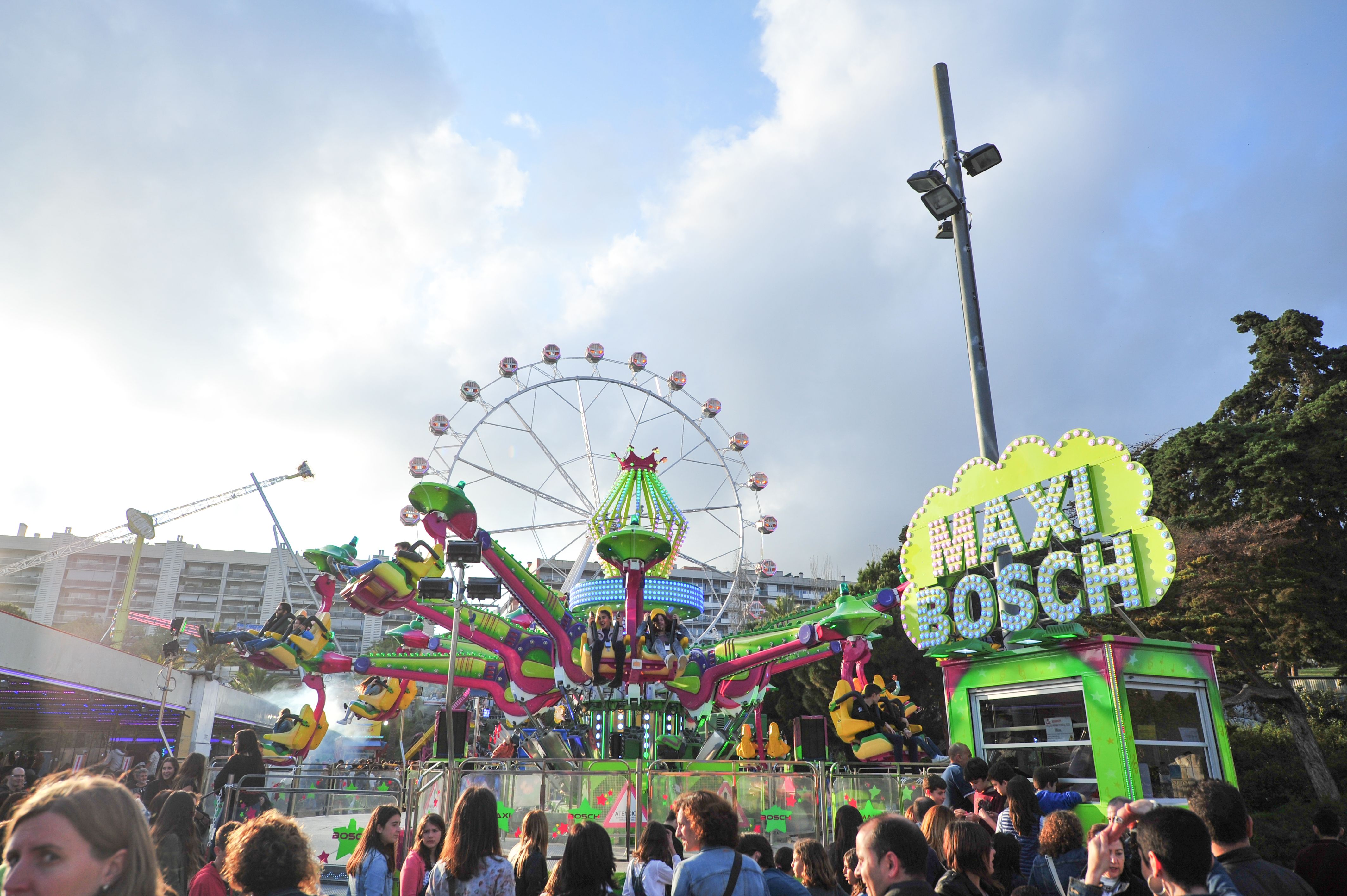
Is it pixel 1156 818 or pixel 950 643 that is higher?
pixel 950 643

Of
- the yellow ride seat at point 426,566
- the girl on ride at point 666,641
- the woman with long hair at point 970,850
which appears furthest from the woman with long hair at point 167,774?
the girl on ride at point 666,641

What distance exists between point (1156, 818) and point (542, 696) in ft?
60.2

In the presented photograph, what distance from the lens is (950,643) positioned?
42.3ft

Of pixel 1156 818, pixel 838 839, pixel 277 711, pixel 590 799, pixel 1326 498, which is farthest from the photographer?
pixel 277 711

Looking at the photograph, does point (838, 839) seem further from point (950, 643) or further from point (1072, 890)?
point (950, 643)

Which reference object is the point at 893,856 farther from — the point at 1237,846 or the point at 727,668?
the point at 727,668

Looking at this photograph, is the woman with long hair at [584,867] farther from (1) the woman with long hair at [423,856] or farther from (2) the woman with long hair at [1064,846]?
(2) the woman with long hair at [1064,846]

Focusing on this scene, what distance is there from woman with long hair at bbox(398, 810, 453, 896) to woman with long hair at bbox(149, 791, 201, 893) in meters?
1.26

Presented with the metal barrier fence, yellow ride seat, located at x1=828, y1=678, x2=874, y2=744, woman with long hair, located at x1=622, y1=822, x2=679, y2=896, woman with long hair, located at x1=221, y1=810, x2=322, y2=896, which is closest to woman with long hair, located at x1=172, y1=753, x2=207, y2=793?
the metal barrier fence

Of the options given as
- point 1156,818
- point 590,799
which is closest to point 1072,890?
point 1156,818

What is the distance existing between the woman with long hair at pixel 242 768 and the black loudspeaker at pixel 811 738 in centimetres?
1306

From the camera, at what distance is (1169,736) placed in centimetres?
1013

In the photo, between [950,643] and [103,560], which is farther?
[103,560]

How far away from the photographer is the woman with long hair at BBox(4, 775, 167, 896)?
218cm
